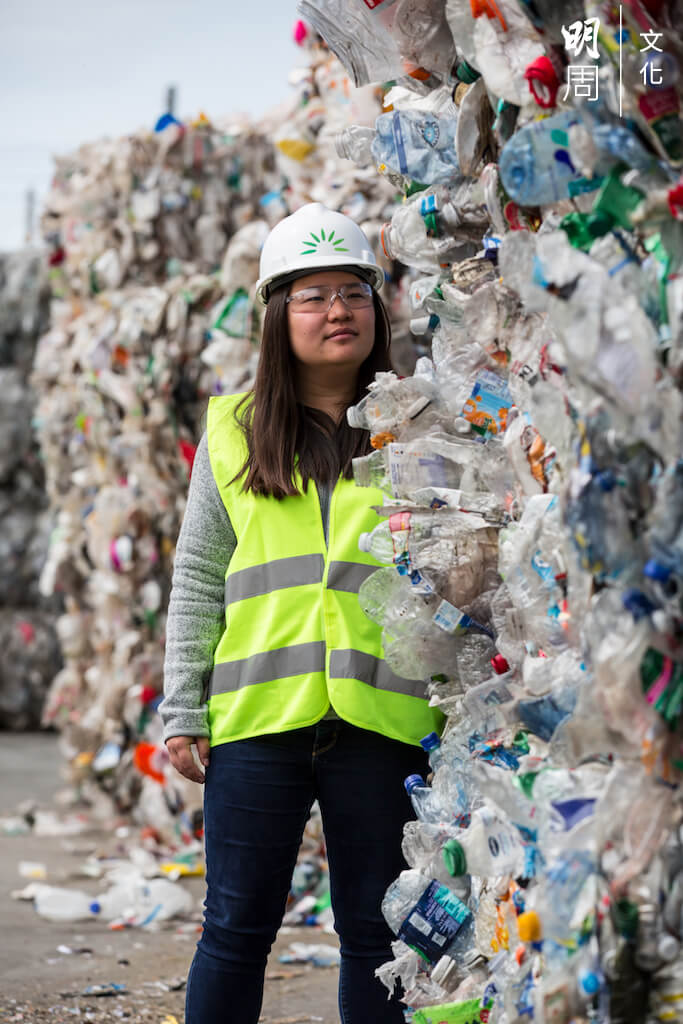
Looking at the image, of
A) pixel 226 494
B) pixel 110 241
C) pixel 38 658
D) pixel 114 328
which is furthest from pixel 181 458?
pixel 38 658

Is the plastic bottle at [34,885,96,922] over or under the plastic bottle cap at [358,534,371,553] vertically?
under

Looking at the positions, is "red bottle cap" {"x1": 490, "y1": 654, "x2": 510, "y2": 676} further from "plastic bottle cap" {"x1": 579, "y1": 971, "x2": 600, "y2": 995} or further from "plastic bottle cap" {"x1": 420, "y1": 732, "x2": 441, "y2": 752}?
"plastic bottle cap" {"x1": 579, "y1": 971, "x2": 600, "y2": 995}

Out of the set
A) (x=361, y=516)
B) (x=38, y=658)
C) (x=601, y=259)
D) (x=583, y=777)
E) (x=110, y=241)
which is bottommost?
(x=38, y=658)

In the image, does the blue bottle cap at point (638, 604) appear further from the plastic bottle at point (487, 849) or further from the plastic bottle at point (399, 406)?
the plastic bottle at point (399, 406)

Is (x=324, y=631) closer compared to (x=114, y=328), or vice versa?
(x=324, y=631)

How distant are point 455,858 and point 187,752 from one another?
66 cm

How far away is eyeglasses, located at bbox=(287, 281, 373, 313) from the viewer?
230 cm

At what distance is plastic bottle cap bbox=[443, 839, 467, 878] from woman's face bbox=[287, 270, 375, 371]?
93 cm

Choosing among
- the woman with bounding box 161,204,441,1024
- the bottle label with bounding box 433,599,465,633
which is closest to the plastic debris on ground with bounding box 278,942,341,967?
the woman with bounding box 161,204,441,1024

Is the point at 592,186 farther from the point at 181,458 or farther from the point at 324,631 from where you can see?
the point at 181,458

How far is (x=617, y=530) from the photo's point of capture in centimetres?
141

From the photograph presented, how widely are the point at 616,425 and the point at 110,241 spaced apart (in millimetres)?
4566

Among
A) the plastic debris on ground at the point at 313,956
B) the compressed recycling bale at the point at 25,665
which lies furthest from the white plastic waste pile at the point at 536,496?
the compressed recycling bale at the point at 25,665

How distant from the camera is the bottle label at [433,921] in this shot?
2.06 m
